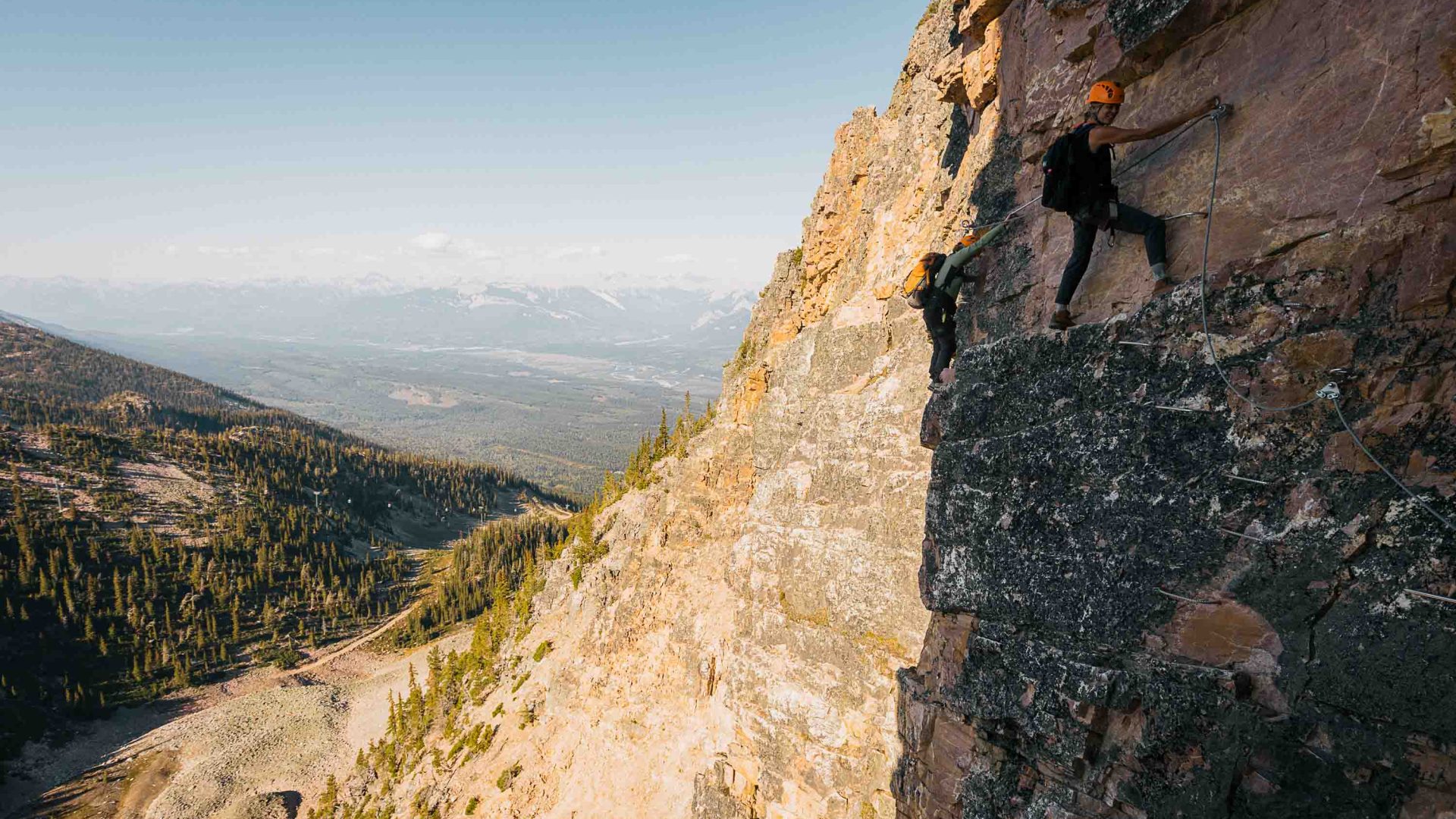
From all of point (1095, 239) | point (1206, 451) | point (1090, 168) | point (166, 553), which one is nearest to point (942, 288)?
point (1095, 239)

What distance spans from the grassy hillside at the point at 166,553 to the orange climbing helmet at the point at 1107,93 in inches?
4172

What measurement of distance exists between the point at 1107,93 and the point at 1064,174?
40.8 inches

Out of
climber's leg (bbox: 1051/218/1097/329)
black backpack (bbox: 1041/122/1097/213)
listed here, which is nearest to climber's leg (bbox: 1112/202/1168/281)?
climber's leg (bbox: 1051/218/1097/329)

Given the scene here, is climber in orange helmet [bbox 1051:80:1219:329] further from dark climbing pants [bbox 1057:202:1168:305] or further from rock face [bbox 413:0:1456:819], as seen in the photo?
rock face [bbox 413:0:1456:819]

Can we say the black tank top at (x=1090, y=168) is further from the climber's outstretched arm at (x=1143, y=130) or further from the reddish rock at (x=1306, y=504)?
the reddish rock at (x=1306, y=504)

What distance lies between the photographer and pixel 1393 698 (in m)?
5.55

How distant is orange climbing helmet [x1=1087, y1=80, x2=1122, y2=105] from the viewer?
780 centimetres

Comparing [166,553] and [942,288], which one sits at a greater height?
[942,288]

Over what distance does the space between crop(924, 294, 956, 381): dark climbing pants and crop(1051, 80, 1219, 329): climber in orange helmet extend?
380 centimetres

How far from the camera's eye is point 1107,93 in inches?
309

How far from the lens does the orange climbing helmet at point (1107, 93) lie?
7801 mm

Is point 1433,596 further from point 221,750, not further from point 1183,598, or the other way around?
point 221,750

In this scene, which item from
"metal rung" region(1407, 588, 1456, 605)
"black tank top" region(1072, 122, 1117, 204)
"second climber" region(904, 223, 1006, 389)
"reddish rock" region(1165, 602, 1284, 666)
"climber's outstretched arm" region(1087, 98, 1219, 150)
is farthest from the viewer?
"second climber" region(904, 223, 1006, 389)

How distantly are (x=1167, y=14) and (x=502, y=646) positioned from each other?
55.2 m
